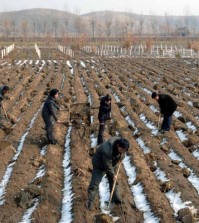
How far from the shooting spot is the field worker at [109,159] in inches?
278

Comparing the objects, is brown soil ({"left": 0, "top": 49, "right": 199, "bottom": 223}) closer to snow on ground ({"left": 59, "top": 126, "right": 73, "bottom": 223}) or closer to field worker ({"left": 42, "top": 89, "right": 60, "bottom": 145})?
snow on ground ({"left": 59, "top": 126, "right": 73, "bottom": 223})

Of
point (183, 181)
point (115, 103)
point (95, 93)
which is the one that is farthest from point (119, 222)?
point (95, 93)

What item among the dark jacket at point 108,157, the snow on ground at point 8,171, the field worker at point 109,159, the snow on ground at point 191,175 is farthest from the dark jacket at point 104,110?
the dark jacket at point 108,157

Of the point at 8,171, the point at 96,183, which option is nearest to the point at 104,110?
the point at 8,171

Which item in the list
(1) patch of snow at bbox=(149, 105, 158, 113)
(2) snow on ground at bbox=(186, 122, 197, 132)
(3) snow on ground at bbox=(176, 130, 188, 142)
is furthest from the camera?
(1) patch of snow at bbox=(149, 105, 158, 113)

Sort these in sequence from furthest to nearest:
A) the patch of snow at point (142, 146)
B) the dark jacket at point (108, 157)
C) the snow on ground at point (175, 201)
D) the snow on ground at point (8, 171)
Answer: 1. the patch of snow at point (142, 146)
2. the snow on ground at point (8, 171)
3. the snow on ground at point (175, 201)
4. the dark jacket at point (108, 157)

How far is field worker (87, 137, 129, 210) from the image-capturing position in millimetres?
7051

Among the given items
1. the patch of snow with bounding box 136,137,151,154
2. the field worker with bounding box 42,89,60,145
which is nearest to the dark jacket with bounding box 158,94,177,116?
the patch of snow with bounding box 136,137,151,154

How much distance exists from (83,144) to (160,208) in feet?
16.3

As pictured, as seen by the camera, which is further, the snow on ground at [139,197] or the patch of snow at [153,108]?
the patch of snow at [153,108]

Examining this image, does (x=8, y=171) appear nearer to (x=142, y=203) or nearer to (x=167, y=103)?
(x=142, y=203)

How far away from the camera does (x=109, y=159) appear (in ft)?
24.4

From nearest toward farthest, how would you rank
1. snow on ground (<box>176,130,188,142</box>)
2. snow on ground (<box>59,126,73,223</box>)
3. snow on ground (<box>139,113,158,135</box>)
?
snow on ground (<box>59,126,73,223</box>) → snow on ground (<box>176,130,188,142</box>) → snow on ground (<box>139,113,158,135</box>)

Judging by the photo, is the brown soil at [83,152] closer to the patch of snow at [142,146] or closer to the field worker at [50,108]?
the patch of snow at [142,146]
